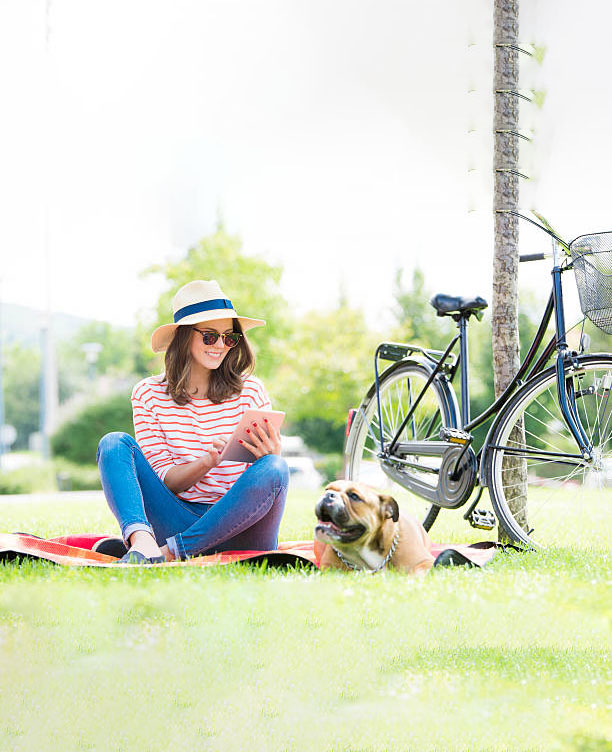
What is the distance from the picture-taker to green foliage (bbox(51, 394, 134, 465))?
52.2 ft

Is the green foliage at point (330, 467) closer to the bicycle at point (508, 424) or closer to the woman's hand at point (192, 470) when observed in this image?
the bicycle at point (508, 424)

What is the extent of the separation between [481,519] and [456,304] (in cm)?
93

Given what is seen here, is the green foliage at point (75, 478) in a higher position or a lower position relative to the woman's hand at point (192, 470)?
lower

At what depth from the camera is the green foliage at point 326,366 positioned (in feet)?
49.3

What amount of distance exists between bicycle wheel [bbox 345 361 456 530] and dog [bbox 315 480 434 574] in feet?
2.81

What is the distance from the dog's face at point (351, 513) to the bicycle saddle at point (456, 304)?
3.82 ft

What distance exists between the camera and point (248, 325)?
3.65 m

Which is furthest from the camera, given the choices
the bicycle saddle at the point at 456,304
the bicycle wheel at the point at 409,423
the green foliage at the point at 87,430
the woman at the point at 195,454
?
the green foliage at the point at 87,430

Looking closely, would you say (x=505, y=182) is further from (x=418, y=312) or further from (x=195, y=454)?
(x=418, y=312)

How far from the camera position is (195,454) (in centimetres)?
342

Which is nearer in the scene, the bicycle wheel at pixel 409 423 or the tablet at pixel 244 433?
the tablet at pixel 244 433

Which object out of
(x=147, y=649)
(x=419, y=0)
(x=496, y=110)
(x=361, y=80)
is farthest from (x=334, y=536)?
(x=361, y=80)

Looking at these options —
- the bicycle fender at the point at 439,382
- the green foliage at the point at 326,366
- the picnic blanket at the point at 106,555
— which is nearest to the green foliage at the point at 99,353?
the green foliage at the point at 326,366

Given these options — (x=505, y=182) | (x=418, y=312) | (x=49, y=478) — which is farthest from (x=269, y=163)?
(x=505, y=182)
